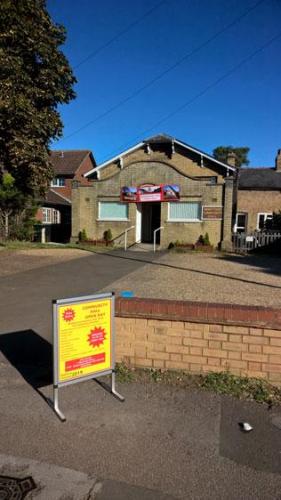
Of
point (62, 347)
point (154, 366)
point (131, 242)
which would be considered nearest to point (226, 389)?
point (154, 366)

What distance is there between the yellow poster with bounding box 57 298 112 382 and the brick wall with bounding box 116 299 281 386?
523mm

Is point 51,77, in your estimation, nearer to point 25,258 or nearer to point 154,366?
point 25,258

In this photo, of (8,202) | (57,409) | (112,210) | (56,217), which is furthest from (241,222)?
(57,409)

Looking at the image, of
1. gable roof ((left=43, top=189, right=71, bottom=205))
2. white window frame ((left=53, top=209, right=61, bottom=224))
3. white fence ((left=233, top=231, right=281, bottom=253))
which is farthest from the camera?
white window frame ((left=53, top=209, right=61, bottom=224))

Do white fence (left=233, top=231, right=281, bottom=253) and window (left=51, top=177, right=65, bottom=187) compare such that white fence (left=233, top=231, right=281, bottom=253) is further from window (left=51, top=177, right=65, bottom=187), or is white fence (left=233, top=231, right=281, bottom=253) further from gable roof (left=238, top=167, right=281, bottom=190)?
window (left=51, top=177, right=65, bottom=187)

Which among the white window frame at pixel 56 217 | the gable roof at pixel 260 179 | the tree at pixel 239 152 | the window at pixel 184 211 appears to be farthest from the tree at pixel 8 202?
the tree at pixel 239 152

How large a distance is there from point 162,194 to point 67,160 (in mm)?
21570

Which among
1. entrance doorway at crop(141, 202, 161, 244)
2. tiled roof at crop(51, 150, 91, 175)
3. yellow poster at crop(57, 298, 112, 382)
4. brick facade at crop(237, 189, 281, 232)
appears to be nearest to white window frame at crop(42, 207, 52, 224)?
tiled roof at crop(51, 150, 91, 175)

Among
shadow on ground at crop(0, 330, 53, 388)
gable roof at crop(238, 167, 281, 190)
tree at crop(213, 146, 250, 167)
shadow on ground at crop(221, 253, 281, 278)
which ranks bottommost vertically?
shadow on ground at crop(0, 330, 53, 388)

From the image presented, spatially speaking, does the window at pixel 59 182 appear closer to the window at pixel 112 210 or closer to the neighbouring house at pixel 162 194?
the neighbouring house at pixel 162 194

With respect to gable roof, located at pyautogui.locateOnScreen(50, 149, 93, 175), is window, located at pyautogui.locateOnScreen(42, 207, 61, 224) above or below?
below

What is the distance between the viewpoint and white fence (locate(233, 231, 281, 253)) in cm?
2086

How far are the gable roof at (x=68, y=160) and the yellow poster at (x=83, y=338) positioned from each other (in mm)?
35574

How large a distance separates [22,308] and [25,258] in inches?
338
